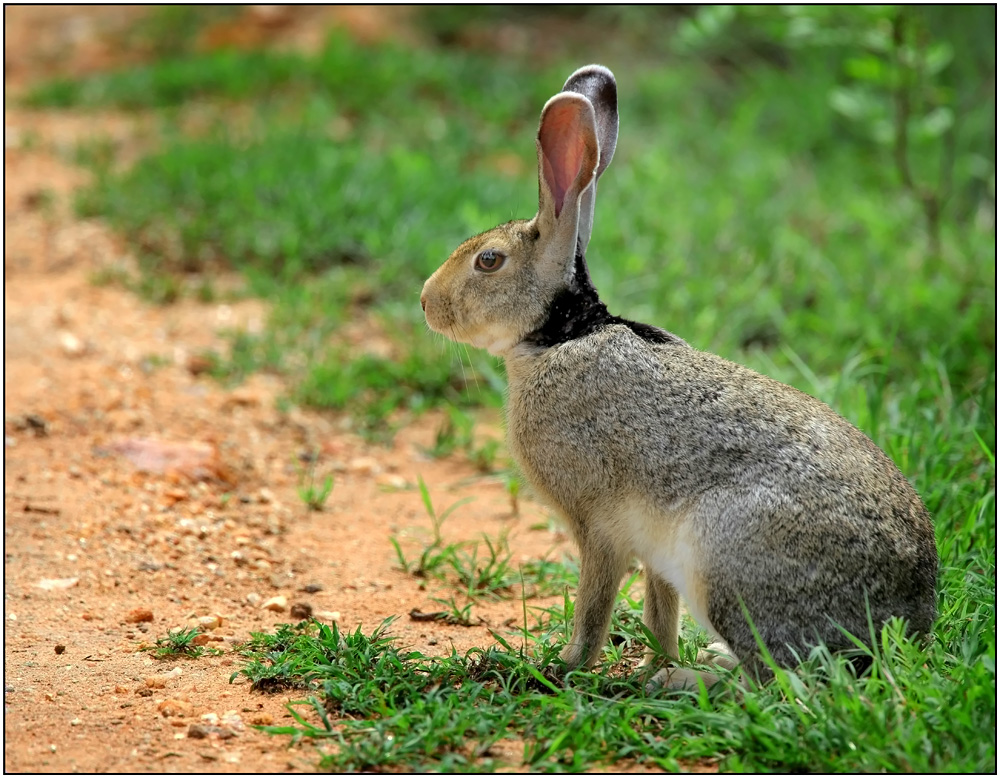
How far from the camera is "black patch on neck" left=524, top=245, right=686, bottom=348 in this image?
12.8 feet

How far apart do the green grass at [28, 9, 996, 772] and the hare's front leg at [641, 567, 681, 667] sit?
9cm

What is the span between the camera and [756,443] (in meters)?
3.46

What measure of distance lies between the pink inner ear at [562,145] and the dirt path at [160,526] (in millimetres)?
1571

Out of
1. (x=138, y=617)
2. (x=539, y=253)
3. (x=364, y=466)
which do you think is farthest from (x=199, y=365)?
(x=539, y=253)

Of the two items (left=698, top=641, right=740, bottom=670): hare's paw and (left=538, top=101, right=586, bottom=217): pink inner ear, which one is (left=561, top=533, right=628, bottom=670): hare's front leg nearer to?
(left=698, top=641, right=740, bottom=670): hare's paw

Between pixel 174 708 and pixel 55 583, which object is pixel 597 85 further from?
pixel 55 583

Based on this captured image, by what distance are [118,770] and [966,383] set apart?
4.22m

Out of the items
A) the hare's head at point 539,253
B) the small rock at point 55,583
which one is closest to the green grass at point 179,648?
the small rock at point 55,583

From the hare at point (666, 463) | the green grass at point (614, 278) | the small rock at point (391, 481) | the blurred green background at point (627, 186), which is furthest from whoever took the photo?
the blurred green background at point (627, 186)

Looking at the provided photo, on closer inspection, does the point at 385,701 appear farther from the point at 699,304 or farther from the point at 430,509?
the point at 699,304

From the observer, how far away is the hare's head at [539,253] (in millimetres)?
3770

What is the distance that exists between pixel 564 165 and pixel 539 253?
30 centimetres

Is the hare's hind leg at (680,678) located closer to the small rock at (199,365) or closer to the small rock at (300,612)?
the small rock at (300,612)

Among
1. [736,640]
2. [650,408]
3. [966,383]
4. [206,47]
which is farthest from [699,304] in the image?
[206,47]
